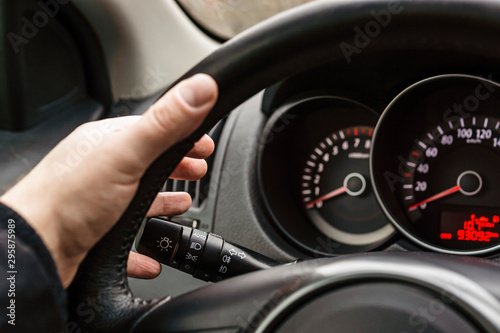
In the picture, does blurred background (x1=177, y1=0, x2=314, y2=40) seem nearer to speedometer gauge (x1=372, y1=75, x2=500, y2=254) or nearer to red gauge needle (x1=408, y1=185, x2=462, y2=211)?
speedometer gauge (x1=372, y1=75, x2=500, y2=254)

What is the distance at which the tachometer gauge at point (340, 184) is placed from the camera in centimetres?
158

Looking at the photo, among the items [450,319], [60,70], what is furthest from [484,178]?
[60,70]

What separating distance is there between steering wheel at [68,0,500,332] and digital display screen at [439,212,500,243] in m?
0.86

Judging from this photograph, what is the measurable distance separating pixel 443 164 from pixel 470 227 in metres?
0.17

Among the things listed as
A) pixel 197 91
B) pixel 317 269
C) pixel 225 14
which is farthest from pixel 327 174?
pixel 197 91

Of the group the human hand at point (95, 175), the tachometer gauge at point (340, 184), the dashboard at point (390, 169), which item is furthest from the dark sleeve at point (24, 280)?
the tachometer gauge at point (340, 184)

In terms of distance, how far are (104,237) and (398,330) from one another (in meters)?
0.31

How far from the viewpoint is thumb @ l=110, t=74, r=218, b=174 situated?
0.53m

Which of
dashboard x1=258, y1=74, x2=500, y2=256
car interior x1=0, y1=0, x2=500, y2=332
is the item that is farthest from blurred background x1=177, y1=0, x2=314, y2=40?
dashboard x1=258, y1=74, x2=500, y2=256

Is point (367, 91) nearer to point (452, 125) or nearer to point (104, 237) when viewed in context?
point (452, 125)

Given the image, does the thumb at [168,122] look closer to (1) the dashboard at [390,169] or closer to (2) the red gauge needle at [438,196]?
(1) the dashboard at [390,169]

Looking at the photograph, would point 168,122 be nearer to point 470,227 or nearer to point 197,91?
point 197,91

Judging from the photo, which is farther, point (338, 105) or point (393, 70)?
point (338, 105)

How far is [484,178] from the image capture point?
1.43 metres
